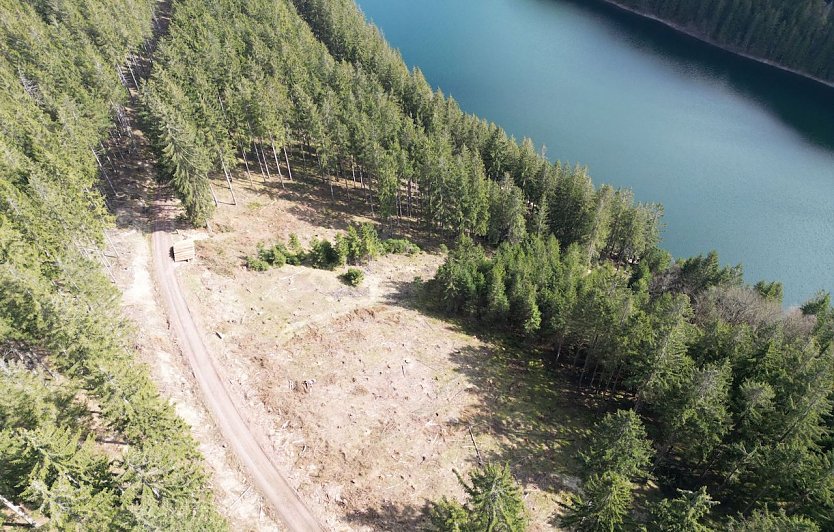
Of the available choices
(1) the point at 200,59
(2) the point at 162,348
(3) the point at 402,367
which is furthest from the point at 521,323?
(1) the point at 200,59

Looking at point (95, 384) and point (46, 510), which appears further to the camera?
point (95, 384)

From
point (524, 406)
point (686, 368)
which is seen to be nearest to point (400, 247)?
point (524, 406)

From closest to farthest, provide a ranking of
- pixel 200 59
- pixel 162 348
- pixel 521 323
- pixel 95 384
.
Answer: pixel 95 384 < pixel 162 348 < pixel 521 323 < pixel 200 59

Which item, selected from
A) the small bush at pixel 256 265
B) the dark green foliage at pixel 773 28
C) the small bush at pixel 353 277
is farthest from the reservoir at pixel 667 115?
the small bush at pixel 256 265

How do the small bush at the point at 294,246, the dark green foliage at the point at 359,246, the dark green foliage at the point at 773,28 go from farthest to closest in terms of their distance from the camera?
the dark green foliage at the point at 773,28, the small bush at the point at 294,246, the dark green foliage at the point at 359,246

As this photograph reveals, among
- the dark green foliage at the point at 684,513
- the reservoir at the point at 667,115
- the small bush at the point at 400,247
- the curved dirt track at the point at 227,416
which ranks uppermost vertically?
the dark green foliage at the point at 684,513

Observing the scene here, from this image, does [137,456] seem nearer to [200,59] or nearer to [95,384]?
[95,384]

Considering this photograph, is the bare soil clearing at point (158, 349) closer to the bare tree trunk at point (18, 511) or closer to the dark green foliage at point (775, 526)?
the bare tree trunk at point (18, 511)
